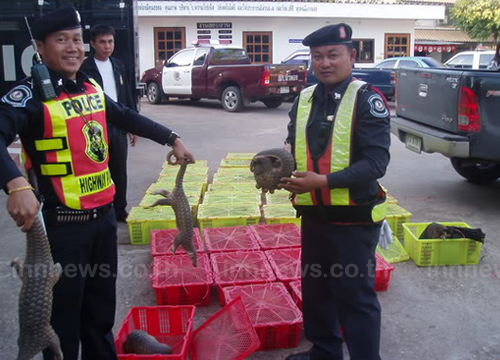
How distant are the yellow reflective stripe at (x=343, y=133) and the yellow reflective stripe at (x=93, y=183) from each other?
117cm

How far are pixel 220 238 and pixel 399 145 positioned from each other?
23.4 feet

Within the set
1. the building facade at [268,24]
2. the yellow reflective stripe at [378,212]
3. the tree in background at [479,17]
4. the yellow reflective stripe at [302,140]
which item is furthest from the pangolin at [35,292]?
the tree in background at [479,17]

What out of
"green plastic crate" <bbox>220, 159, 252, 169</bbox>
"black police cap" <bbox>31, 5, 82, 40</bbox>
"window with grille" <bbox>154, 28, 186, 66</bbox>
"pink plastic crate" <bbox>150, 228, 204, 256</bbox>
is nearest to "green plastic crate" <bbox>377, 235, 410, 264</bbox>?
"pink plastic crate" <bbox>150, 228, 204, 256</bbox>

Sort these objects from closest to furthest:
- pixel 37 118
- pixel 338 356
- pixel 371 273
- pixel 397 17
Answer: pixel 37 118 → pixel 371 273 → pixel 338 356 → pixel 397 17

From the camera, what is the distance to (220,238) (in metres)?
5.14

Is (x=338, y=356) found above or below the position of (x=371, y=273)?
below

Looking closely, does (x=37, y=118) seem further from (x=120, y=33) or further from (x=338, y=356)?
(x=120, y=33)

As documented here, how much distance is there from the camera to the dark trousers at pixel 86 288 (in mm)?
2686

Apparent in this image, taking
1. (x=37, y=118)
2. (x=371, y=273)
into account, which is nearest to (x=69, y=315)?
(x=37, y=118)

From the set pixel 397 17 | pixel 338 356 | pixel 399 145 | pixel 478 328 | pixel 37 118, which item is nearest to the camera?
pixel 37 118

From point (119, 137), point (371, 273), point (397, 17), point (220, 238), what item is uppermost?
point (397, 17)

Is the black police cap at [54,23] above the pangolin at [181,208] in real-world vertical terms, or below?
above

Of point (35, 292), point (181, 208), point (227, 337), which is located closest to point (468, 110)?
point (227, 337)

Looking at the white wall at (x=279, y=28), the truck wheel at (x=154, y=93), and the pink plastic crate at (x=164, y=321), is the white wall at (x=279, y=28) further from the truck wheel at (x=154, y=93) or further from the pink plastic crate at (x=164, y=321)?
the pink plastic crate at (x=164, y=321)
